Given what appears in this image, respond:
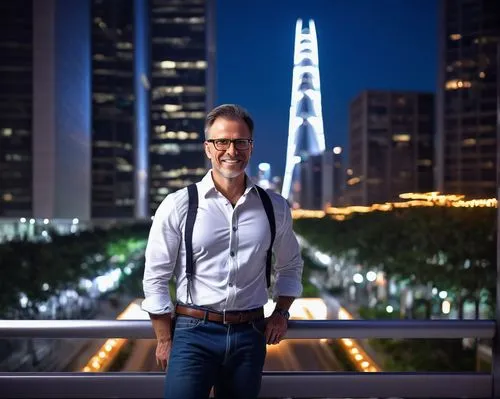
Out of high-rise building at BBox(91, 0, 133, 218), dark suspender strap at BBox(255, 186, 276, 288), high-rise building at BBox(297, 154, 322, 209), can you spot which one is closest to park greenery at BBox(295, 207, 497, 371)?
high-rise building at BBox(297, 154, 322, 209)

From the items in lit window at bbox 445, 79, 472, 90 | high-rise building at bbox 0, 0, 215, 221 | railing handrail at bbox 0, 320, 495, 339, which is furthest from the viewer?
lit window at bbox 445, 79, 472, 90

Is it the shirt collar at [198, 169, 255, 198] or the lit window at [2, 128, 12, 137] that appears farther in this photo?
the lit window at [2, 128, 12, 137]

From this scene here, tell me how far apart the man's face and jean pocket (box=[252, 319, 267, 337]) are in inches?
13.4

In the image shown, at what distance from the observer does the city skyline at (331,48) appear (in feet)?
17.4

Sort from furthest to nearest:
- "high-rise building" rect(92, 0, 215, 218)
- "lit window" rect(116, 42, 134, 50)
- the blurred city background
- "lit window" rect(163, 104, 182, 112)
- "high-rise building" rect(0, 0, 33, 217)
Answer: "lit window" rect(116, 42, 134, 50) < "high-rise building" rect(0, 0, 33, 217) < "high-rise building" rect(92, 0, 215, 218) < "lit window" rect(163, 104, 182, 112) < the blurred city background

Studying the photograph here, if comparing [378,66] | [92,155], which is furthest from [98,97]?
[378,66]

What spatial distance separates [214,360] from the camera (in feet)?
3.86

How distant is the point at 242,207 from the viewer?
46.6 inches

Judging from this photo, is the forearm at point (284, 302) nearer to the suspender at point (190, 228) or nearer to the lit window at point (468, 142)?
the suspender at point (190, 228)

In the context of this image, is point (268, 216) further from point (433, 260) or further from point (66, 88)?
point (66, 88)

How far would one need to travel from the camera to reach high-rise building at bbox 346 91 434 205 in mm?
9312

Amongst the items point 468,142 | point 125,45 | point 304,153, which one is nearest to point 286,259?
point 304,153

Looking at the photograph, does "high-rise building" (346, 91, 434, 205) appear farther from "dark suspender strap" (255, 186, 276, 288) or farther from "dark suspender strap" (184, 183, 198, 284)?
"dark suspender strap" (184, 183, 198, 284)

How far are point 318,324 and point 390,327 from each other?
0.70ft
